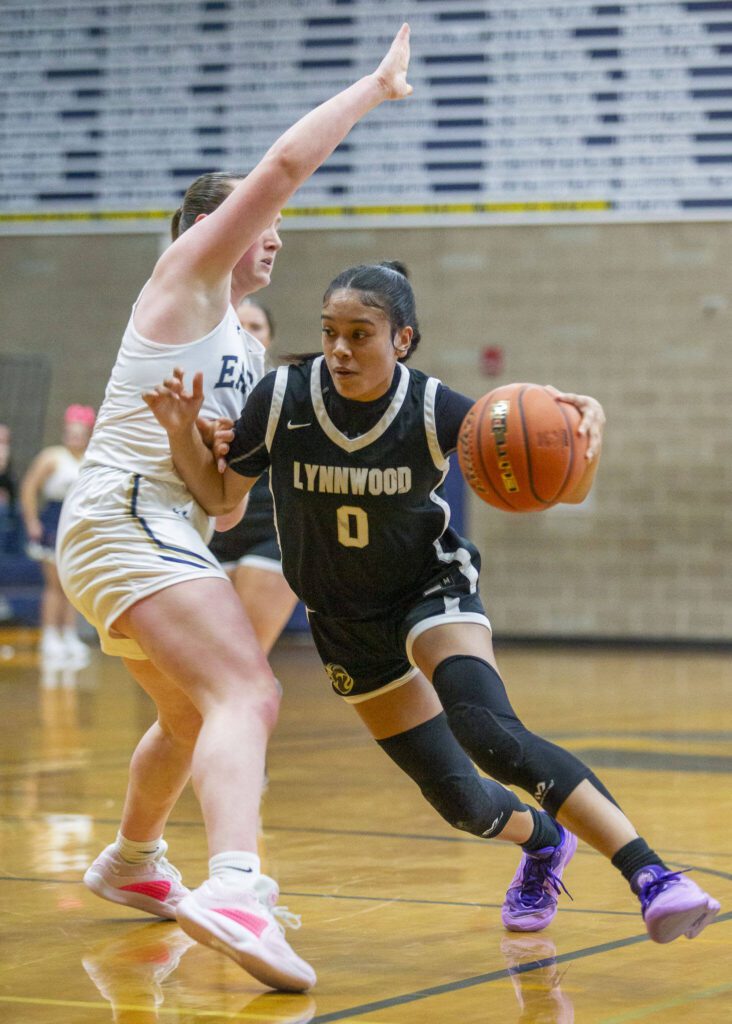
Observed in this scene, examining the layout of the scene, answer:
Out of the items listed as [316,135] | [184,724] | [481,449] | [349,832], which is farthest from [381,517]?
[349,832]

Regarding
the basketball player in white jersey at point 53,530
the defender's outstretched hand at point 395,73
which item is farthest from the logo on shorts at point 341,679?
the basketball player in white jersey at point 53,530

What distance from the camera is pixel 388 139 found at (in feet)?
38.1

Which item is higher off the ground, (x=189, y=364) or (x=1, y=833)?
(x=189, y=364)

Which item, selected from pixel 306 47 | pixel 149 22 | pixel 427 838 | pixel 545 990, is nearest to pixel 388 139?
pixel 306 47

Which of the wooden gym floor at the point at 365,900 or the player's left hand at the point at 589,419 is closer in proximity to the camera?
the wooden gym floor at the point at 365,900

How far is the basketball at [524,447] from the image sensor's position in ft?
9.57

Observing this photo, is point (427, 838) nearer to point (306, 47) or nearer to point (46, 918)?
point (46, 918)

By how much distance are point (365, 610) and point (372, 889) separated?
90cm

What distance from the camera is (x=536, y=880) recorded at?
132 inches

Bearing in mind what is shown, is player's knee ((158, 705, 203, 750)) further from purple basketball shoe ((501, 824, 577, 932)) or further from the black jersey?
purple basketball shoe ((501, 824, 577, 932))

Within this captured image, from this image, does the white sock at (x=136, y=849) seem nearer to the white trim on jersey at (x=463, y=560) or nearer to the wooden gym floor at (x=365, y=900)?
the wooden gym floor at (x=365, y=900)

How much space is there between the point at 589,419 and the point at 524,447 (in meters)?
0.15

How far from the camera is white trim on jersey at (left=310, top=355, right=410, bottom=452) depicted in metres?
3.10

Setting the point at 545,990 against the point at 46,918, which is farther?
the point at 46,918
